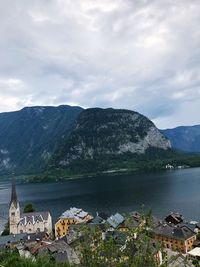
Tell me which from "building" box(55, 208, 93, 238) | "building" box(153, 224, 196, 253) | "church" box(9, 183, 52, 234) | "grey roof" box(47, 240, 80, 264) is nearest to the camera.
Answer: "grey roof" box(47, 240, 80, 264)

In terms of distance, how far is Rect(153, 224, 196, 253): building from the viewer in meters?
65.4

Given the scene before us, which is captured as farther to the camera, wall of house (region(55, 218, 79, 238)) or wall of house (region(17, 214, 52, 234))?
wall of house (region(55, 218, 79, 238))

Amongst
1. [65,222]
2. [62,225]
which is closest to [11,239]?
[62,225]

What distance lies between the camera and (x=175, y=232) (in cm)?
6875

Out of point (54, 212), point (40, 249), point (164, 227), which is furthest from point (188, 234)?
point (54, 212)

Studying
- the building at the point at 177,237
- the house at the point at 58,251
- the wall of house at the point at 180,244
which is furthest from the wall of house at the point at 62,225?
the wall of house at the point at 180,244

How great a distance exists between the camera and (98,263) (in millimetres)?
14445

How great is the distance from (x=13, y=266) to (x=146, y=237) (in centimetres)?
2058

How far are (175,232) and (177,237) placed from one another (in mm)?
1864

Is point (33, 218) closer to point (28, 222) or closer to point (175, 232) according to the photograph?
point (28, 222)

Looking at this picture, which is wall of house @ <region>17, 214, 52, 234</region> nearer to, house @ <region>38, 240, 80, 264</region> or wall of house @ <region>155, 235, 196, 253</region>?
house @ <region>38, 240, 80, 264</region>

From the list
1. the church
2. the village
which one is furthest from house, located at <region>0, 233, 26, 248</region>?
the church

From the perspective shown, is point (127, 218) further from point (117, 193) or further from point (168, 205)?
point (117, 193)

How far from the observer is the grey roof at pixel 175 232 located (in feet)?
219
